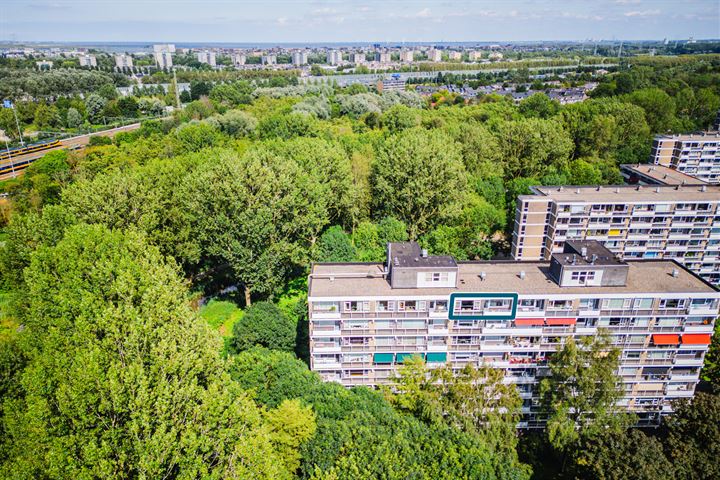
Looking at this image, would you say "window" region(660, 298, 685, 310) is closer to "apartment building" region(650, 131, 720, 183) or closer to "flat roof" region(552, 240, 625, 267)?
"flat roof" region(552, 240, 625, 267)

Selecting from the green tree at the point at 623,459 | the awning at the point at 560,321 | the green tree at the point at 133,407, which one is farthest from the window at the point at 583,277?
the green tree at the point at 133,407

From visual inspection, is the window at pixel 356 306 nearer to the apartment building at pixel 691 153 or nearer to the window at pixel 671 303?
the window at pixel 671 303

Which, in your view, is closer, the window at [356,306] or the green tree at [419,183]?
the window at [356,306]

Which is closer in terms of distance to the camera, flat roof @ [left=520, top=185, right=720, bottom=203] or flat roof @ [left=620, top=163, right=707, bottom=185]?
flat roof @ [left=520, top=185, right=720, bottom=203]

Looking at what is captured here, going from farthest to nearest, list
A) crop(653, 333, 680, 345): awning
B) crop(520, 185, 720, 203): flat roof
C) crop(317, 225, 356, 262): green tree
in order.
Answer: crop(317, 225, 356, 262): green tree < crop(520, 185, 720, 203): flat roof < crop(653, 333, 680, 345): awning

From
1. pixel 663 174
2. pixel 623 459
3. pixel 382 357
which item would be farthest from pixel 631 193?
pixel 623 459


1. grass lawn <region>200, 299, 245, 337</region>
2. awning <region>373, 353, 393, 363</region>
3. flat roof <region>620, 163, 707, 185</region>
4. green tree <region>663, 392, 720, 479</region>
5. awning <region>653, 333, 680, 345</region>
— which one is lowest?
grass lawn <region>200, 299, 245, 337</region>

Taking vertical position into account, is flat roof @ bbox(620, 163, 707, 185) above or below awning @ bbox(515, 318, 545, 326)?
above

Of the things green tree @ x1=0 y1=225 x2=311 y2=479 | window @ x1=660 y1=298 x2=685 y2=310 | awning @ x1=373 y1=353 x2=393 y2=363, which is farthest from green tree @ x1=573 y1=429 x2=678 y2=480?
green tree @ x1=0 y1=225 x2=311 y2=479
